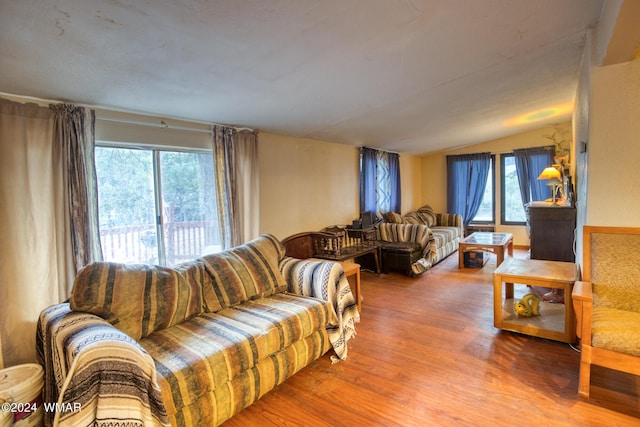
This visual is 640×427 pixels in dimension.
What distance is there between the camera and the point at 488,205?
695 centimetres

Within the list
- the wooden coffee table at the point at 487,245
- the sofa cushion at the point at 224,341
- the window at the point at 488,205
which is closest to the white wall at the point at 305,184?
the sofa cushion at the point at 224,341

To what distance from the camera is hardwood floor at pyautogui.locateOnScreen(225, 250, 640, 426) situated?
1725 mm

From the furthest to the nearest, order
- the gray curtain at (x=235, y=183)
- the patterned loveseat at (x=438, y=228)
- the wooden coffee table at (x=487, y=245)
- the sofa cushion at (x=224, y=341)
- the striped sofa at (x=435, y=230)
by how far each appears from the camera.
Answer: the patterned loveseat at (x=438, y=228) < the striped sofa at (x=435, y=230) < the wooden coffee table at (x=487, y=245) < the gray curtain at (x=235, y=183) < the sofa cushion at (x=224, y=341)

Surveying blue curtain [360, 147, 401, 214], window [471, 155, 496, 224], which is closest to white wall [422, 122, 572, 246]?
window [471, 155, 496, 224]

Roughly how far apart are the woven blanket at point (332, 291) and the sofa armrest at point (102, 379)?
1308 mm

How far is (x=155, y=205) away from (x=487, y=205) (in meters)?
6.68

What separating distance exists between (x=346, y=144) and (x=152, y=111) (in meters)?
2.94

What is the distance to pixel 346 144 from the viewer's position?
16.0ft

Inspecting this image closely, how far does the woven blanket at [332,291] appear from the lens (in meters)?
2.38

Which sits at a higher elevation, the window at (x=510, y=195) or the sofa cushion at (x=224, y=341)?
the window at (x=510, y=195)

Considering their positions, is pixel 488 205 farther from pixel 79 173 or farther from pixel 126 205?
pixel 79 173

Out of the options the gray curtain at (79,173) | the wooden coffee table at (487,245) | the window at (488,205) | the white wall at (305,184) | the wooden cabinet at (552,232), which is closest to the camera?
the gray curtain at (79,173)

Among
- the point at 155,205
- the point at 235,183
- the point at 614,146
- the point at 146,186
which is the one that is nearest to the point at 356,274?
the point at 235,183

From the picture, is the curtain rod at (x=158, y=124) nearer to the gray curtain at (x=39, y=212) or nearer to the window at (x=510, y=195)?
the gray curtain at (x=39, y=212)
